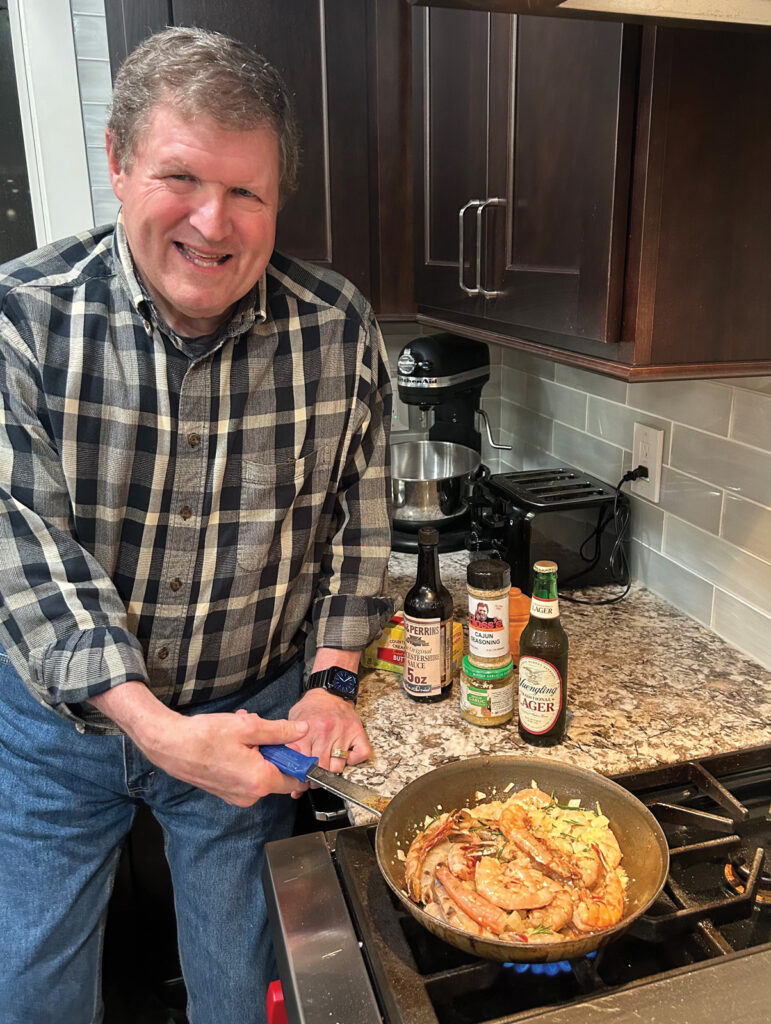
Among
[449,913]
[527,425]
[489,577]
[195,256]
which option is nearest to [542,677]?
[489,577]

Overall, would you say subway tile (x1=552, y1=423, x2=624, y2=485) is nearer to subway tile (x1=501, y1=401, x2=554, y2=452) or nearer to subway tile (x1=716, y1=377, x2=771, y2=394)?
subway tile (x1=501, y1=401, x2=554, y2=452)

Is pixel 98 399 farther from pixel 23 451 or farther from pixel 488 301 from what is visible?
pixel 488 301

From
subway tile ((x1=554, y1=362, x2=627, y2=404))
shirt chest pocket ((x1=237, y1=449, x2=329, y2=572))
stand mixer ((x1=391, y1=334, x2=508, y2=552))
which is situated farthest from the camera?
stand mixer ((x1=391, y1=334, x2=508, y2=552))

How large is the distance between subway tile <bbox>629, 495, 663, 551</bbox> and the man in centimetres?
55

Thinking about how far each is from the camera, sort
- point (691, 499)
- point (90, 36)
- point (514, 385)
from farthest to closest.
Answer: point (514, 385)
point (90, 36)
point (691, 499)

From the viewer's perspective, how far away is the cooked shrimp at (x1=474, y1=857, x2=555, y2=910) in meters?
0.79

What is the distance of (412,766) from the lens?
42.2 inches

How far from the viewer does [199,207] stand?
102 centimetres

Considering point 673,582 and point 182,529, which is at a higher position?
point 182,529

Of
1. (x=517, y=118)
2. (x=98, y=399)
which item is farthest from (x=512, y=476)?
(x=98, y=399)

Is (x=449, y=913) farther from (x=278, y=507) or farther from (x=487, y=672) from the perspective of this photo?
(x=278, y=507)

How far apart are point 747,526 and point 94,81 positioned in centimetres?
171

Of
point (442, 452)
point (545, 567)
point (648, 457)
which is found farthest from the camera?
point (442, 452)

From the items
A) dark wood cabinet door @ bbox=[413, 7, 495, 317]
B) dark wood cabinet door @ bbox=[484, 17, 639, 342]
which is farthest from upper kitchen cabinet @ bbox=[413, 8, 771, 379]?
dark wood cabinet door @ bbox=[413, 7, 495, 317]
